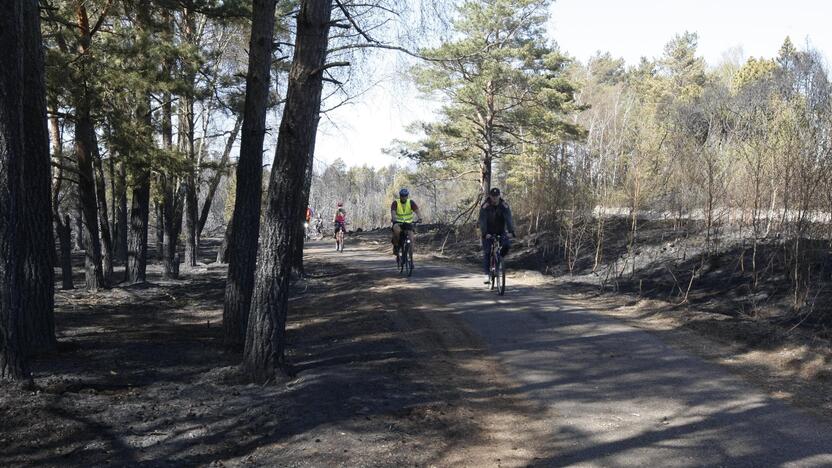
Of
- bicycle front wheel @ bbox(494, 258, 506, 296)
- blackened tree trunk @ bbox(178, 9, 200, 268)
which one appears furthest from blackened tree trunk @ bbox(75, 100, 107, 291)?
bicycle front wheel @ bbox(494, 258, 506, 296)

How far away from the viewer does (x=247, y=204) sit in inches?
379

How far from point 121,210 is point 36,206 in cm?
1713

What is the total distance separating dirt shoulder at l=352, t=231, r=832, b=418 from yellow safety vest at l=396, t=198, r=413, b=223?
4625 mm

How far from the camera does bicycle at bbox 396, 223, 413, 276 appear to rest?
16.5m

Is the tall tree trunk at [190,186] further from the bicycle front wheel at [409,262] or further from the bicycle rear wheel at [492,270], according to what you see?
the bicycle rear wheel at [492,270]

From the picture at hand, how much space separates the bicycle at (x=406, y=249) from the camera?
16.5 meters

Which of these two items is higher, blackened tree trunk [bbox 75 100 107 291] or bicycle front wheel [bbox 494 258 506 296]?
blackened tree trunk [bbox 75 100 107 291]

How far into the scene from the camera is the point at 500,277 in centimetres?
1340

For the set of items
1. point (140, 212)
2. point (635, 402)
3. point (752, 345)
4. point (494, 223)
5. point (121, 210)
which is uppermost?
point (121, 210)

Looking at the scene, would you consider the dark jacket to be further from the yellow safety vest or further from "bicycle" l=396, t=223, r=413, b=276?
"bicycle" l=396, t=223, r=413, b=276

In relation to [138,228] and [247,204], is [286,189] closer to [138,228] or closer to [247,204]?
[247,204]

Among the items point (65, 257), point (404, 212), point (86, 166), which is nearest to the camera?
point (86, 166)

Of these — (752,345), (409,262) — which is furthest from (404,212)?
(752,345)

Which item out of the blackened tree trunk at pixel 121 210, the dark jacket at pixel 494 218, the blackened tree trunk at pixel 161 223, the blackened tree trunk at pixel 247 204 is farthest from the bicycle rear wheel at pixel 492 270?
the blackened tree trunk at pixel 161 223
